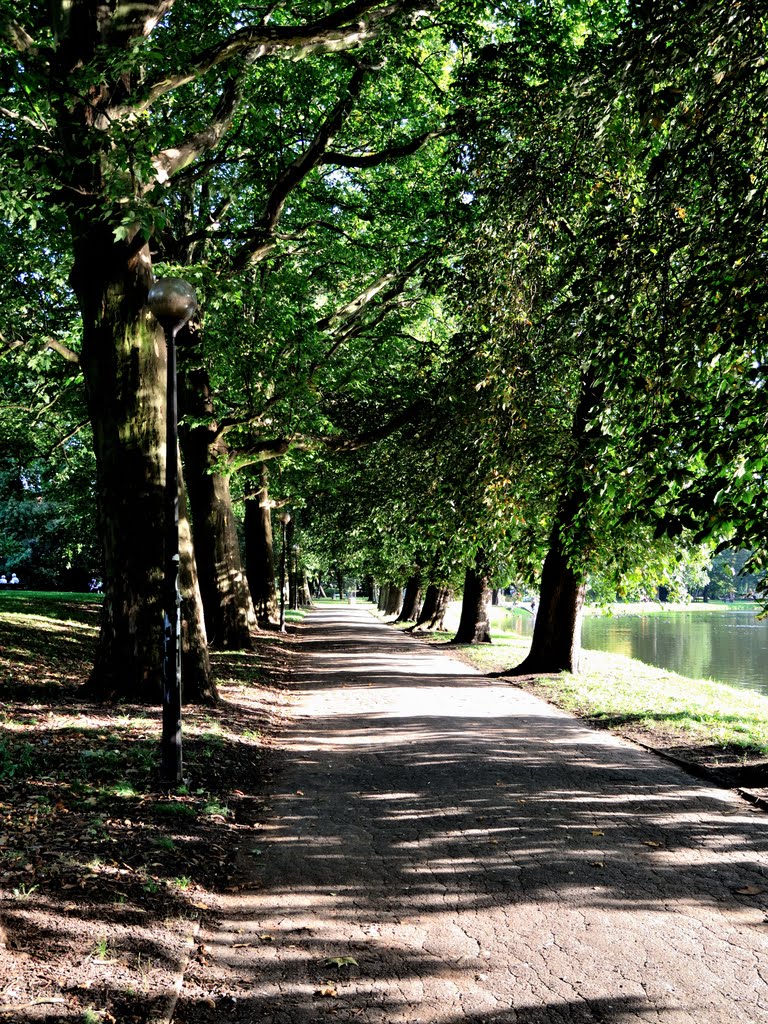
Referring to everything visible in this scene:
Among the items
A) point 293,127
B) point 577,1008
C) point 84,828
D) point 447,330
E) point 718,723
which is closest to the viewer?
point 577,1008

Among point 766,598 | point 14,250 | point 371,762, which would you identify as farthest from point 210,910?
point 14,250

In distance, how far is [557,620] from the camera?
16.4 meters

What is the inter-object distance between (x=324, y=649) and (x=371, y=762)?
47.8ft

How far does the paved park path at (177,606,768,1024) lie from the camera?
3.88 meters

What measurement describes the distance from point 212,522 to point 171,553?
10.1m

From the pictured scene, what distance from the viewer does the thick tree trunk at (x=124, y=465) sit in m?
9.16

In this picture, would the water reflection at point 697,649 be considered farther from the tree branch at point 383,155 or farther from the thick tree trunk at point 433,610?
the tree branch at point 383,155

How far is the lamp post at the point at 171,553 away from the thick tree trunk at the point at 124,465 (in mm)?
1998

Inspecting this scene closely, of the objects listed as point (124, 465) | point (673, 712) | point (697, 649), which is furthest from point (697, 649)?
point (124, 465)

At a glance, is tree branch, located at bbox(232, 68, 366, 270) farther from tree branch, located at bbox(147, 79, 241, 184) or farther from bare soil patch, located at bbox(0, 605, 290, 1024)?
bare soil patch, located at bbox(0, 605, 290, 1024)

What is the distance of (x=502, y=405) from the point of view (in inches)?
257

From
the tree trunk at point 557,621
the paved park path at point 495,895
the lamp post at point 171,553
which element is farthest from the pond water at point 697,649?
the lamp post at point 171,553

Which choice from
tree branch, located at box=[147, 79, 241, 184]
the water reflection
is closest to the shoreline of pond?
the water reflection

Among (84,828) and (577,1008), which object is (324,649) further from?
(577,1008)
